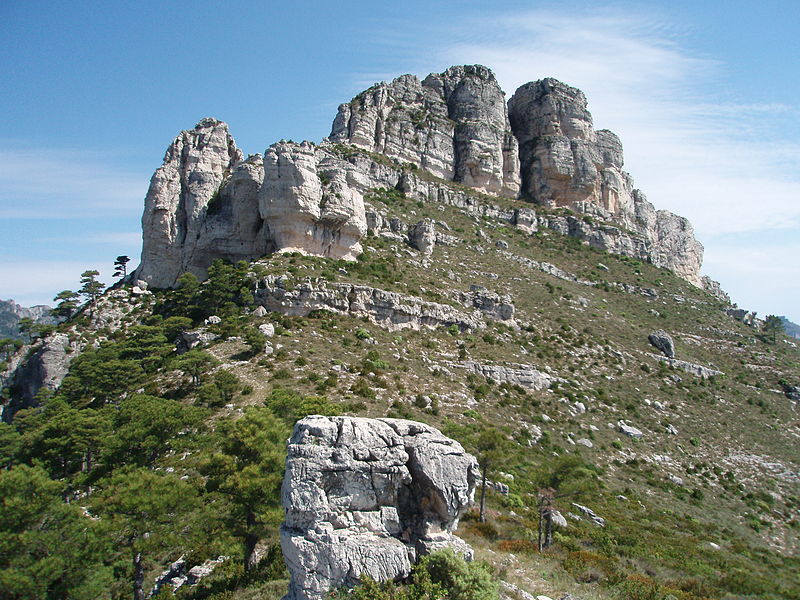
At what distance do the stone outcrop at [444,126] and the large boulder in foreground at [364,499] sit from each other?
2347 inches

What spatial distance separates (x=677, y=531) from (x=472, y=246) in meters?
39.1

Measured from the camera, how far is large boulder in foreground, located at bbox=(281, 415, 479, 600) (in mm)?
9492

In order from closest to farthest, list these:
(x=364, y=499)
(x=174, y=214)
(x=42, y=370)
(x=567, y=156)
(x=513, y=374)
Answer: (x=364, y=499), (x=513, y=374), (x=42, y=370), (x=174, y=214), (x=567, y=156)

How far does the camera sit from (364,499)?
10.2 meters

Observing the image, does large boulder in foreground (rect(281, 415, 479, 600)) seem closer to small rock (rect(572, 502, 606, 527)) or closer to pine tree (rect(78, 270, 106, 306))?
small rock (rect(572, 502, 606, 527))

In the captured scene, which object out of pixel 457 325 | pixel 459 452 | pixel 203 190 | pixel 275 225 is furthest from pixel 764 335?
pixel 203 190

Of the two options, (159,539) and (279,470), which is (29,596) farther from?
(279,470)

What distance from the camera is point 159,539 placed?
45.3 feet

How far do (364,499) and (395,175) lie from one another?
5785 cm

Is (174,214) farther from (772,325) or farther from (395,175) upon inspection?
(772,325)

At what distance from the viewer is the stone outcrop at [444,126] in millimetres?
66938

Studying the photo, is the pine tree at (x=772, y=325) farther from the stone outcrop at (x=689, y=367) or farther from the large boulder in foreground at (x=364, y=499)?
the large boulder in foreground at (x=364, y=499)

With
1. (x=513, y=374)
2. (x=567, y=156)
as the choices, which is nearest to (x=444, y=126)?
(x=567, y=156)

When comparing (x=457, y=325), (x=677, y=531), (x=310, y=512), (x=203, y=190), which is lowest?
(x=677, y=531)
